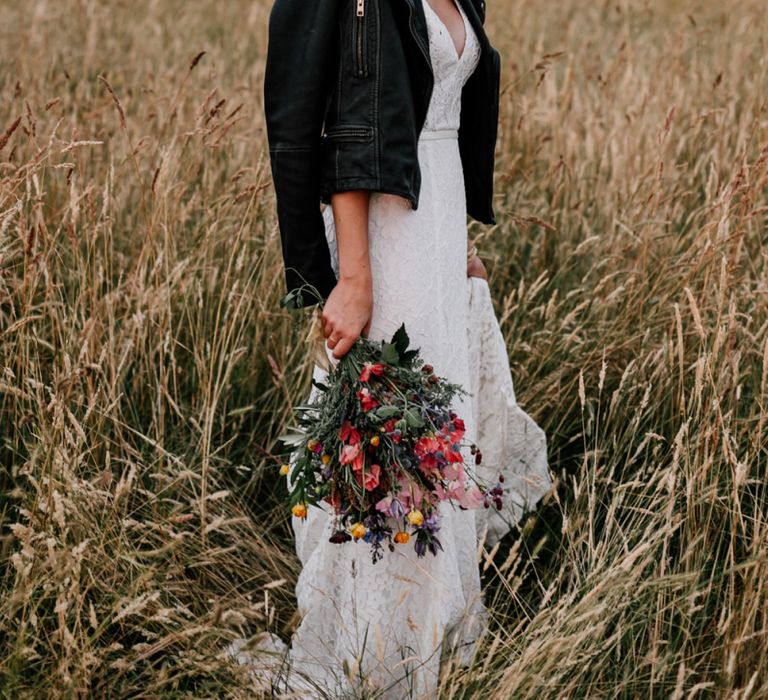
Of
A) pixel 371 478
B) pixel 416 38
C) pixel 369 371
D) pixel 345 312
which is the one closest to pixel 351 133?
pixel 416 38

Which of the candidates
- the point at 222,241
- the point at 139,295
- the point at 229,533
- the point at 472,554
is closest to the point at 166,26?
the point at 222,241

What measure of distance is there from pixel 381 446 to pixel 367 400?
118 millimetres

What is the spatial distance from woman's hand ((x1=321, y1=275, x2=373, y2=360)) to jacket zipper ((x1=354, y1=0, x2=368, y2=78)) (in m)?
0.39

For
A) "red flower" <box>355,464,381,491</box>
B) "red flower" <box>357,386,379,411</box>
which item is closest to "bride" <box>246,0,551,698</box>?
"red flower" <box>357,386,379,411</box>

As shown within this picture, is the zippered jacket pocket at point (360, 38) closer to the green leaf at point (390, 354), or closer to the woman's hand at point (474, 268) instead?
the green leaf at point (390, 354)

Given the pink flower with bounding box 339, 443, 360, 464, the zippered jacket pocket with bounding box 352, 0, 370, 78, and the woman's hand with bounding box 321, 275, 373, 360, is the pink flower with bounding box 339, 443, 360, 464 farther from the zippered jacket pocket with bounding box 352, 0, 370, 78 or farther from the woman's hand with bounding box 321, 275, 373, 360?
the zippered jacket pocket with bounding box 352, 0, 370, 78

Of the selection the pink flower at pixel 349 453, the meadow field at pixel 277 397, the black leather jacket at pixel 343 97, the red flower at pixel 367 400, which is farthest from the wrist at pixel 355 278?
the meadow field at pixel 277 397

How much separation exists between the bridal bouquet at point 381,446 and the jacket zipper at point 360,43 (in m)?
0.51

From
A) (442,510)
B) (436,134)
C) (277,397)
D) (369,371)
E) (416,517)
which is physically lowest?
(277,397)

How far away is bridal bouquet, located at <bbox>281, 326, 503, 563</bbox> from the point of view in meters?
1.68

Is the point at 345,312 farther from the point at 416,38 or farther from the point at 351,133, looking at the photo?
the point at 416,38

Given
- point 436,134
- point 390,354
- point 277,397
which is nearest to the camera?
point 390,354

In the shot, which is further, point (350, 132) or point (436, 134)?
point (436, 134)

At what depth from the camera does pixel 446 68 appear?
180 centimetres
